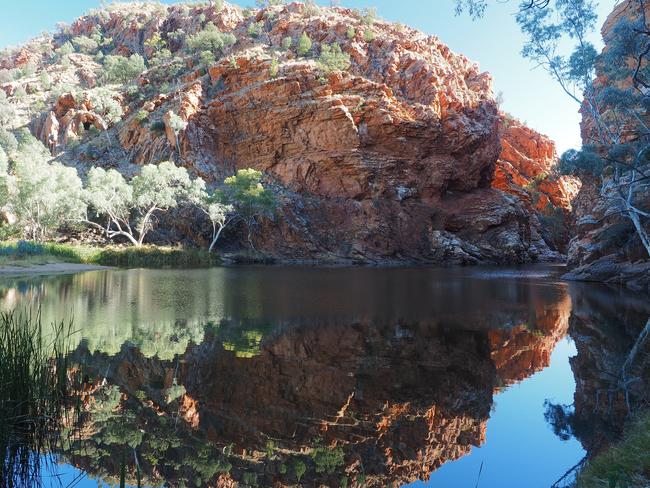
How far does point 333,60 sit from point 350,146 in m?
13.0

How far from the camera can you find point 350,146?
4941 cm

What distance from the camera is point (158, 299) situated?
563 inches

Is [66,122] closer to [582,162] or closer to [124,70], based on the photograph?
[124,70]

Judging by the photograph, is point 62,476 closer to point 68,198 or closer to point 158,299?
point 158,299

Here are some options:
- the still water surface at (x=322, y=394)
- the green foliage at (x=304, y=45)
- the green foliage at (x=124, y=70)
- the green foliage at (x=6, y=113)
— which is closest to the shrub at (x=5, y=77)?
the green foliage at (x=6, y=113)

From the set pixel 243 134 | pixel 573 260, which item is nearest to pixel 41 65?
pixel 243 134

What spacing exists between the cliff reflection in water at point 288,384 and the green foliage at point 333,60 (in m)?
46.8

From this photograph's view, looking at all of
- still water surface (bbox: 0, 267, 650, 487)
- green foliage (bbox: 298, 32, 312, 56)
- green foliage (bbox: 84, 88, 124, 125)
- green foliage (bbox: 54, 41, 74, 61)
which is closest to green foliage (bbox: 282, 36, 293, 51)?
green foliage (bbox: 298, 32, 312, 56)

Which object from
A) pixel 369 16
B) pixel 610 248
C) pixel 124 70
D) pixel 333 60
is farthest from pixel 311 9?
pixel 610 248

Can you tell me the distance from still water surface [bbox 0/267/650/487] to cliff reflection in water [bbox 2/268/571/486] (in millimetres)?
24

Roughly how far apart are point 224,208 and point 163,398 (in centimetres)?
3594

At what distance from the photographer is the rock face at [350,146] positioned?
48.3 m

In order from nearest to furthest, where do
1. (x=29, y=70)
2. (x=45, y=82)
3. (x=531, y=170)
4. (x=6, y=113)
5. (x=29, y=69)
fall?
(x=6, y=113), (x=45, y=82), (x=531, y=170), (x=29, y=70), (x=29, y=69)

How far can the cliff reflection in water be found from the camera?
13.5ft
